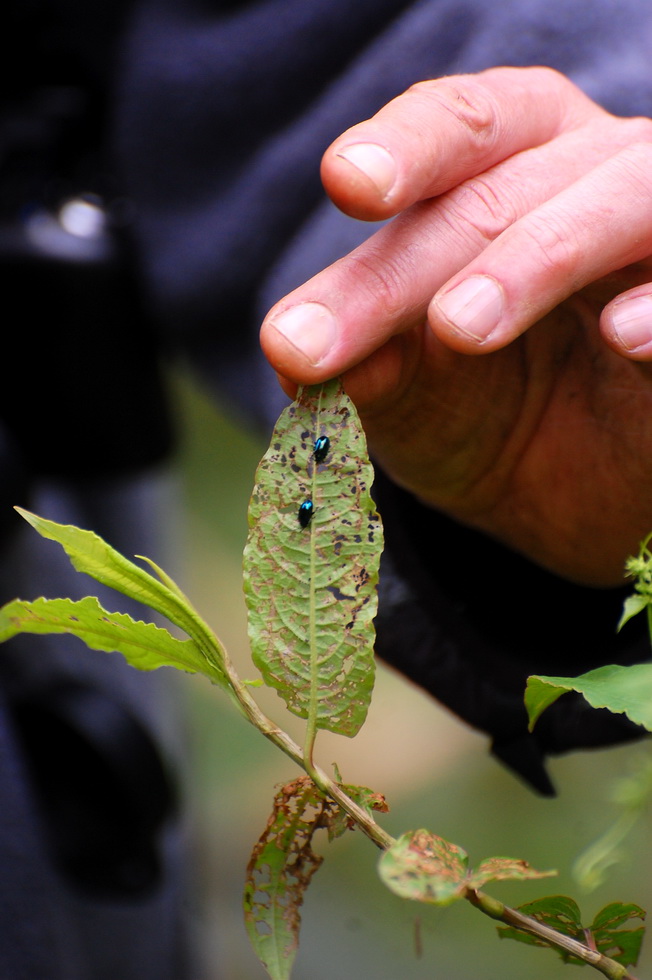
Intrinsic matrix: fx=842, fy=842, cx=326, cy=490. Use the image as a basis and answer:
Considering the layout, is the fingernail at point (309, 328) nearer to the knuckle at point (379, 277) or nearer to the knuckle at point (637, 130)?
the knuckle at point (379, 277)

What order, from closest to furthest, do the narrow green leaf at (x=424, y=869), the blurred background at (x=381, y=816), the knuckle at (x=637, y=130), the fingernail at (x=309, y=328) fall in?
the narrow green leaf at (x=424, y=869) → the fingernail at (x=309, y=328) → the knuckle at (x=637, y=130) → the blurred background at (x=381, y=816)

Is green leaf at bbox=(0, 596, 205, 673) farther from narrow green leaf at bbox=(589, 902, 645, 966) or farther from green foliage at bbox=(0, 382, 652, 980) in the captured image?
narrow green leaf at bbox=(589, 902, 645, 966)

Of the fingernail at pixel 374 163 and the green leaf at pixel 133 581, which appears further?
the fingernail at pixel 374 163

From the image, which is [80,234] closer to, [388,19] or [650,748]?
[388,19]

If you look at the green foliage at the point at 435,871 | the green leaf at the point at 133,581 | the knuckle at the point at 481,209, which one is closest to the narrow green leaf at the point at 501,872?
the green foliage at the point at 435,871

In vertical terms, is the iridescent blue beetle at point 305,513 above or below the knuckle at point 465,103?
below

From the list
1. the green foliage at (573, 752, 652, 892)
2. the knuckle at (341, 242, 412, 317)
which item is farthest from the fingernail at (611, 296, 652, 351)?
the green foliage at (573, 752, 652, 892)

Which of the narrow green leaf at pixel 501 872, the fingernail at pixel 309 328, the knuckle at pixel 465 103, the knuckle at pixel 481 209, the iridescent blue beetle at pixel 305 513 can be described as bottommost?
the narrow green leaf at pixel 501 872
